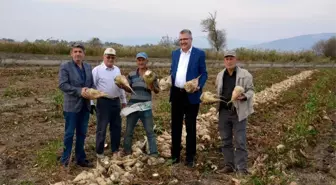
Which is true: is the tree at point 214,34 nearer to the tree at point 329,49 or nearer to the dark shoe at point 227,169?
the tree at point 329,49

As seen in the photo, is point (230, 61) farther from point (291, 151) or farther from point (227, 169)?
point (291, 151)

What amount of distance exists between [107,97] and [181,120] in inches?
37.2

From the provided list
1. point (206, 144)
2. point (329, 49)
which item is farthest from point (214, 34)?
point (206, 144)

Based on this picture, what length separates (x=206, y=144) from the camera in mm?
5738

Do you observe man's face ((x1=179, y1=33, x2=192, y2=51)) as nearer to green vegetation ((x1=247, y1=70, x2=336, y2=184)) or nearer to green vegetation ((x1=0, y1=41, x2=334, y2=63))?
green vegetation ((x1=247, y1=70, x2=336, y2=184))

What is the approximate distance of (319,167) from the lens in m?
5.23

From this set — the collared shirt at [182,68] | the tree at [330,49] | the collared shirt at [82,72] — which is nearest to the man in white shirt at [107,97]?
the collared shirt at [82,72]

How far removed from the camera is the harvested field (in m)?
4.41

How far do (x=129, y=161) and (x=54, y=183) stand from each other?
85 cm

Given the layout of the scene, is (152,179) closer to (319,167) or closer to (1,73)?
(319,167)

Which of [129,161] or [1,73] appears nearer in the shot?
[129,161]

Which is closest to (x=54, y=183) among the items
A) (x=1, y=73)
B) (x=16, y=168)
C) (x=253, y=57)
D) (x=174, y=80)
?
(x=16, y=168)

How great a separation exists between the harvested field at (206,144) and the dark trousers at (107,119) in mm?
338

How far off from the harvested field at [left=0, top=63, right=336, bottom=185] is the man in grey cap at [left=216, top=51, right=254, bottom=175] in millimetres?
175
